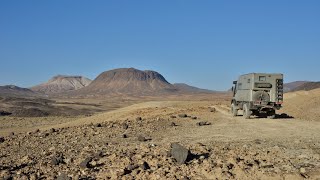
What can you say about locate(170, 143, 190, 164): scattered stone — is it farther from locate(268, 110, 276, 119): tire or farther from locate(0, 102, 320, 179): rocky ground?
locate(268, 110, 276, 119): tire

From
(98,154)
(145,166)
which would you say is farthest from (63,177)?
(98,154)

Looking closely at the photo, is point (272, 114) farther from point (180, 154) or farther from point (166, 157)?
point (180, 154)

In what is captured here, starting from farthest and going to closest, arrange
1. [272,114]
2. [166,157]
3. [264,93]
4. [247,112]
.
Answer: [272,114] → [247,112] → [264,93] → [166,157]

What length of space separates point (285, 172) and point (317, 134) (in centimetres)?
721

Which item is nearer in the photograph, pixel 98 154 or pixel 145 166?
pixel 145 166

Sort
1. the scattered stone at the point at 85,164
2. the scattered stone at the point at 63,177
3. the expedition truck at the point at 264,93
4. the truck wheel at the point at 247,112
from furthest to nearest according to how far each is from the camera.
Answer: the truck wheel at the point at 247,112 < the expedition truck at the point at 264,93 < the scattered stone at the point at 85,164 < the scattered stone at the point at 63,177

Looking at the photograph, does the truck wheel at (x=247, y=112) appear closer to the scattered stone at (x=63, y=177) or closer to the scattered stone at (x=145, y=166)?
the scattered stone at (x=145, y=166)

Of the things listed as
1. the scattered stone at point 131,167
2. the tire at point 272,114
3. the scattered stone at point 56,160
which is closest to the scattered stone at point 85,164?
the scattered stone at point 56,160

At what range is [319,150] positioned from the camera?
1223 cm

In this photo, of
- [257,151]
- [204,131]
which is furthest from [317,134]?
[257,151]

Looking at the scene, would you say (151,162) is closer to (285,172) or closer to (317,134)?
(285,172)

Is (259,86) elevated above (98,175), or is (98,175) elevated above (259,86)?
(259,86)

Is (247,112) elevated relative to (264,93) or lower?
lower

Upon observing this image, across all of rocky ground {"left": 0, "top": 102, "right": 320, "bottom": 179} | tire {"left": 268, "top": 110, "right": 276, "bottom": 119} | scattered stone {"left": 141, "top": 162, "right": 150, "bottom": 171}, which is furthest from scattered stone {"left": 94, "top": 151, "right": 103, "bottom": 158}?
tire {"left": 268, "top": 110, "right": 276, "bottom": 119}
